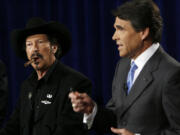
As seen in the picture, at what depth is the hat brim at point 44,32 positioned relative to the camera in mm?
2316

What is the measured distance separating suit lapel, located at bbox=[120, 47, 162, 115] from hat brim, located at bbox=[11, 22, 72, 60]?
0.92 meters

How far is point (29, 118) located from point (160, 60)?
99 cm

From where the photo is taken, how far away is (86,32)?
3.15m

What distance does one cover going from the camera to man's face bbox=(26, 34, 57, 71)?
89.0 inches

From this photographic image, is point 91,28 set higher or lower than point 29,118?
higher

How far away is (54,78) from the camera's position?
226cm

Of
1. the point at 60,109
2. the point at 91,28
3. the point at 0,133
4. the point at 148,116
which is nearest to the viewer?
the point at 148,116

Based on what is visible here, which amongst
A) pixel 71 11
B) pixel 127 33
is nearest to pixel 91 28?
pixel 71 11

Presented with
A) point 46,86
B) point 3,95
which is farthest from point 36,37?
point 3,95

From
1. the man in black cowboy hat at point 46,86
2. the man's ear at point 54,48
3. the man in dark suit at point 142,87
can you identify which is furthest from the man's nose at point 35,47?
the man in dark suit at point 142,87

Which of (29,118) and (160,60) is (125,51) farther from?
(29,118)

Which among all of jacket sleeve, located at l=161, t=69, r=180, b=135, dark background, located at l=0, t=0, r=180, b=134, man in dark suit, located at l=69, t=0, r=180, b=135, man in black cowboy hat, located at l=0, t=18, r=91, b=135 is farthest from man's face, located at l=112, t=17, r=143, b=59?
dark background, located at l=0, t=0, r=180, b=134

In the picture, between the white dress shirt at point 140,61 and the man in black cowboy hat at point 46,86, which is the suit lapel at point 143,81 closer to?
the white dress shirt at point 140,61

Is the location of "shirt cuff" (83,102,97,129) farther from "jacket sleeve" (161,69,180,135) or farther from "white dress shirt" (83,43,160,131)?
"jacket sleeve" (161,69,180,135)
